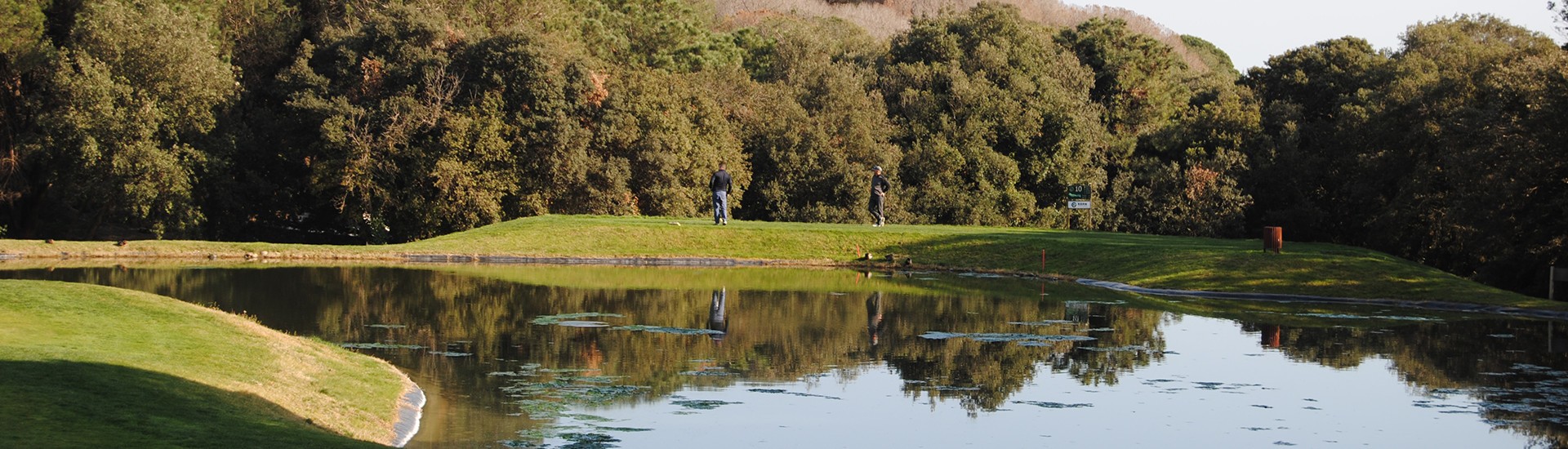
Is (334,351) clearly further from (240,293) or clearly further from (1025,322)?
(1025,322)

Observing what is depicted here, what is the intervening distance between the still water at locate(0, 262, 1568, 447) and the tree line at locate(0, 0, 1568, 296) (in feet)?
45.8

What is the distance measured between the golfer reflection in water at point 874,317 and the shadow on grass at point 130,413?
12098mm

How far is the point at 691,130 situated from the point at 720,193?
42.5 ft

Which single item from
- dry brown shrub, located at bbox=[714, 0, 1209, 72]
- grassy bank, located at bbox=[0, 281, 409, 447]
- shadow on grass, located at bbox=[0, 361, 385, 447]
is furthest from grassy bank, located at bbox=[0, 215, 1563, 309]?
dry brown shrub, located at bbox=[714, 0, 1209, 72]

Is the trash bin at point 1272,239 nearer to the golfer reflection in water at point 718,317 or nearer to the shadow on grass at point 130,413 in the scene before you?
the golfer reflection in water at point 718,317

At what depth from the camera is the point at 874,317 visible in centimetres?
2783

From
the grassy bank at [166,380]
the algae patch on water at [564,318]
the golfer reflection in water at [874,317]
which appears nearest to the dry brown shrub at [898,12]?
the golfer reflection in water at [874,317]

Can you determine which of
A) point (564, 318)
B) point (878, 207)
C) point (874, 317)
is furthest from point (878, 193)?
point (564, 318)

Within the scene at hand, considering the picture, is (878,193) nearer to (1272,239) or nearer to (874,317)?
(1272,239)

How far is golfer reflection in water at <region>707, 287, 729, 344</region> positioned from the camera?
2422cm

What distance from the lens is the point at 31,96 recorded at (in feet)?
163

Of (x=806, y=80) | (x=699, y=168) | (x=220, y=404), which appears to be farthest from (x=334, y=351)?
(x=806, y=80)

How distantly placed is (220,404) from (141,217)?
134ft

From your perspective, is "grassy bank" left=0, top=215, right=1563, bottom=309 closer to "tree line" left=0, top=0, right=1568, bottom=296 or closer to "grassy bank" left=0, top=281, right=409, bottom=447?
"tree line" left=0, top=0, right=1568, bottom=296
